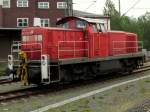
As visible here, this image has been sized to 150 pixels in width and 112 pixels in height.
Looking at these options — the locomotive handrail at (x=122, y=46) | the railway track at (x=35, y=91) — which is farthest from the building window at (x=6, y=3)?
the railway track at (x=35, y=91)

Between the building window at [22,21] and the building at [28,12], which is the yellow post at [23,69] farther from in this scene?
the building window at [22,21]

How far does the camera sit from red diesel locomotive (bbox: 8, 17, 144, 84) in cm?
1823

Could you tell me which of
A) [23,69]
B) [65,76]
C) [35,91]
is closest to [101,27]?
[65,76]

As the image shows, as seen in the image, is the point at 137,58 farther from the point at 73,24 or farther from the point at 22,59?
the point at 22,59

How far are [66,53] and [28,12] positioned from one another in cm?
4647

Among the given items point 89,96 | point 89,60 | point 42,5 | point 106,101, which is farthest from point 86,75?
point 42,5

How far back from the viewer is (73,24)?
20.9m

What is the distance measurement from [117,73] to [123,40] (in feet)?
6.49

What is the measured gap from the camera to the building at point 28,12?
210 ft

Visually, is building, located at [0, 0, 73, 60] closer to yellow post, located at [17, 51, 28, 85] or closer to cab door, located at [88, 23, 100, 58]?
cab door, located at [88, 23, 100, 58]

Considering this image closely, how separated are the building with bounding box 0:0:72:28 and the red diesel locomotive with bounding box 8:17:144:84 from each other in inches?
1653

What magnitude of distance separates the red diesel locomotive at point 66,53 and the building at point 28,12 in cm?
4198

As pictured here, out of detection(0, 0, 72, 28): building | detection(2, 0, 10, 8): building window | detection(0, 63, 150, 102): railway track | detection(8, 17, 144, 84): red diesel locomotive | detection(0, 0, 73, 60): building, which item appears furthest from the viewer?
detection(2, 0, 10, 8): building window

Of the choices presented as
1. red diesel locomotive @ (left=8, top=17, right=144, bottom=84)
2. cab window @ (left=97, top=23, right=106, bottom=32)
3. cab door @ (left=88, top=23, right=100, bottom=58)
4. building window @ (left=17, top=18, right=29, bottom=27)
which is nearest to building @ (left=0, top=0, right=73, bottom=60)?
building window @ (left=17, top=18, right=29, bottom=27)
